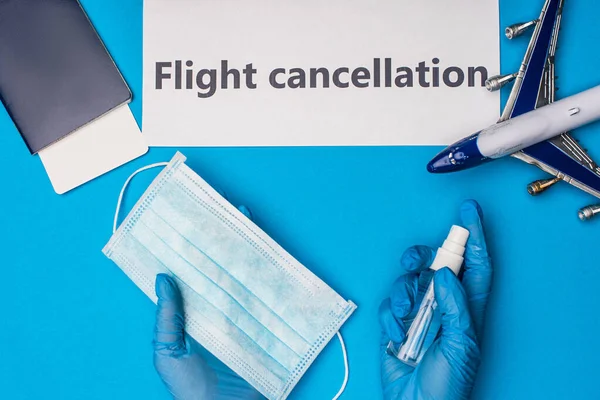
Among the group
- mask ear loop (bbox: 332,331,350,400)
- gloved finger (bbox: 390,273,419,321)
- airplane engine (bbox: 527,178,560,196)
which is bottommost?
mask ear loop (bbox: 332,331,350,400)

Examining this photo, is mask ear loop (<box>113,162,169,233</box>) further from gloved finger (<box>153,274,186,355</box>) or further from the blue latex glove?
the blue latex glove

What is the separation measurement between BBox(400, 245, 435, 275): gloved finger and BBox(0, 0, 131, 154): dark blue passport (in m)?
0.67

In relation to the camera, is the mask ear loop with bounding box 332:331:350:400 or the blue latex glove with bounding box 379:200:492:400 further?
the mask ear loop with bounding box 332:331:350:400

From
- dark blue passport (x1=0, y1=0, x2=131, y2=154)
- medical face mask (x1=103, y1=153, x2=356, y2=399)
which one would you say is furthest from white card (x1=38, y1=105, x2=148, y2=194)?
medical face mask (x1=103, y1=153, x2=356, y2=399)

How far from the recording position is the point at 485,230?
122 cm

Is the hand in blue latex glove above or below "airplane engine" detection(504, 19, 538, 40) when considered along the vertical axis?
below

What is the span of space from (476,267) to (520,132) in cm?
27

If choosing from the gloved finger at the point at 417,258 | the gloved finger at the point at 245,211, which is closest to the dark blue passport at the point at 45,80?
the gloved finger at the point at 245,211

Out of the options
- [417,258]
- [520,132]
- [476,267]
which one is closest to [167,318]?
[417,258]

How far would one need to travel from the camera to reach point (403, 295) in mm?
1132

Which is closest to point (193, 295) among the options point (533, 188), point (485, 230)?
point (485, 230)

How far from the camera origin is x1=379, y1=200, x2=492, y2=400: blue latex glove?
109 centimetres

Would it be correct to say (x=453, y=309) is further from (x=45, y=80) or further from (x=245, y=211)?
(x=45, y=80)

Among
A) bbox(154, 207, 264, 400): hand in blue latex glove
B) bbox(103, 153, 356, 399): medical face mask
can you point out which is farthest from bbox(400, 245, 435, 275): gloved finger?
bbox(154, 207, 264, 400): hand in blue latex glove
